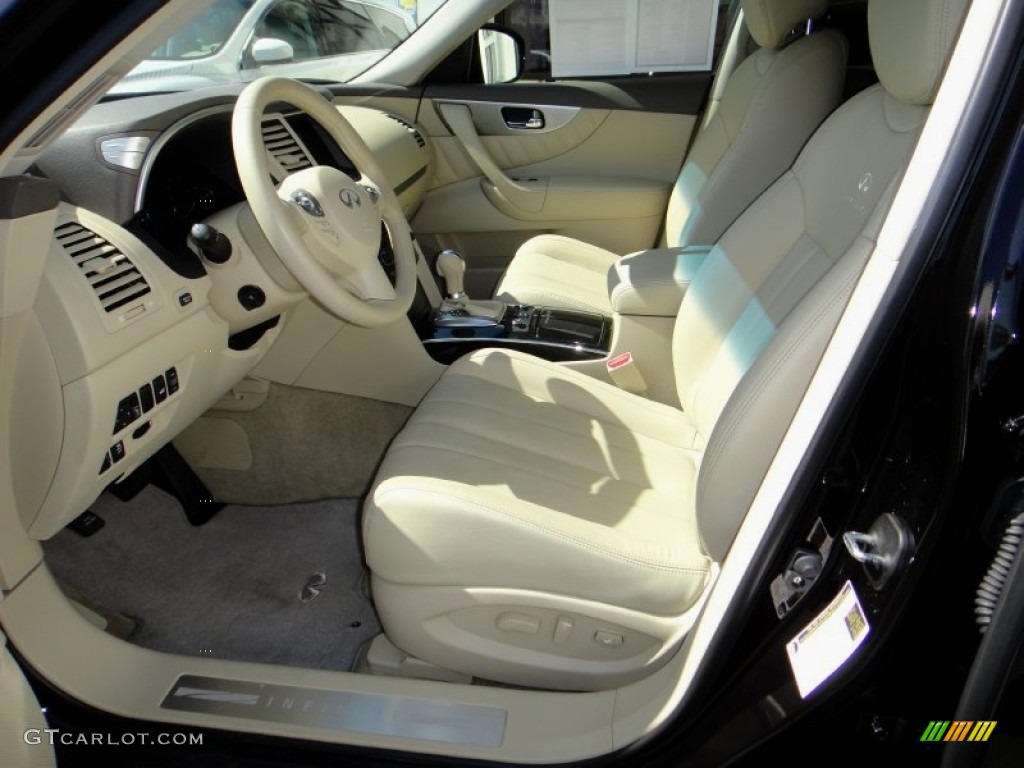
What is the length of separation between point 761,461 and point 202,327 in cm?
87

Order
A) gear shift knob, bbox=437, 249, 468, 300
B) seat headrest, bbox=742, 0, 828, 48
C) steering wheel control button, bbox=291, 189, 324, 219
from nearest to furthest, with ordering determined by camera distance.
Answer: steering wheel control button, bbox=291, 189, 324, 219, seat headrest, bbox=742, 0, 828, 48, gear shift knob, bbox=437, 249, 468, 300

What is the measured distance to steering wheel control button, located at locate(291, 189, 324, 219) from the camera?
1.26 m

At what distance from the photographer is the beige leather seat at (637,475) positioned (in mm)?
933

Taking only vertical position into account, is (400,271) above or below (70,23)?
below

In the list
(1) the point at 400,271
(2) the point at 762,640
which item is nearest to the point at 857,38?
(1) the point at 400,271

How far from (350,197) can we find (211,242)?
24cm

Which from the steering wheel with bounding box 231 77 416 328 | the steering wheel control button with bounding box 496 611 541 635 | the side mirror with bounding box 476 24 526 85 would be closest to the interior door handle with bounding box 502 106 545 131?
the side mirror with bounding box 476 24 526 85

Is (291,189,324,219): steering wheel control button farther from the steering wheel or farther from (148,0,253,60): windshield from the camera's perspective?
(148,0,253,60): windshield

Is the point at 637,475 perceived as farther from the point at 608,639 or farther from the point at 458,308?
the point at 458,308

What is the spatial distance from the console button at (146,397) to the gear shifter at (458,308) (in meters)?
0.76

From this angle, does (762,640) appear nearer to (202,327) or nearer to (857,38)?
(202,327)

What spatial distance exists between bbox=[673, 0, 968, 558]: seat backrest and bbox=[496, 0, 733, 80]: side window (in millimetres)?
1281

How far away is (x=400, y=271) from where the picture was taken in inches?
57.5

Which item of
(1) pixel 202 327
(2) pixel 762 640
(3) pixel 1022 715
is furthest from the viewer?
(1) pixel 202 327
